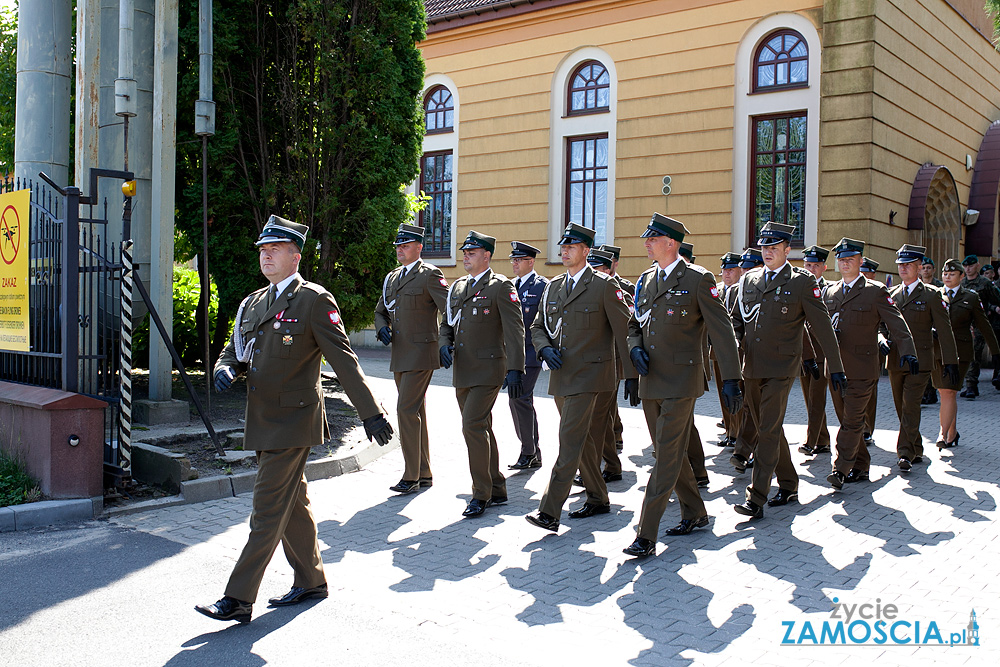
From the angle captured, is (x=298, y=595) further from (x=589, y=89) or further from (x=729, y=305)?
(x=589, y=89)

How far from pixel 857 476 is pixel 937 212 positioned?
14.6 metres

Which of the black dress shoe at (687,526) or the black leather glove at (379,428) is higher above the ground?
the black leather glove at (379,428)

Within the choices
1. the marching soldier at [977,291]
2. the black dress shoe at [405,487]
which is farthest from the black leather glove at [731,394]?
the marching soldier at [977,291]

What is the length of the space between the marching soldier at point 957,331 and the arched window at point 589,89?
1090 cm

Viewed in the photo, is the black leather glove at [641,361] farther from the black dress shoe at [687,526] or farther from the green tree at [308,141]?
the green tree at [308,141]

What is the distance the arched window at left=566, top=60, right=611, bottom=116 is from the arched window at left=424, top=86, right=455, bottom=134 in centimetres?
363

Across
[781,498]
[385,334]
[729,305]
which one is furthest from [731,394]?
[729,305]

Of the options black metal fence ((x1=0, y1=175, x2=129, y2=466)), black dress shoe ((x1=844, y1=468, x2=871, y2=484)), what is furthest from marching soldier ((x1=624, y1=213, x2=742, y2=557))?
black metal fence ((x1=0, y1=175, x2=129, y2=466))

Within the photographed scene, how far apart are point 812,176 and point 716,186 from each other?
1948mm

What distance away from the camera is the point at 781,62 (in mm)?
17781

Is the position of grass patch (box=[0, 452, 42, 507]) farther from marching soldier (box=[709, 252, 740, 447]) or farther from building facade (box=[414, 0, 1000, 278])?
building facade (box=[414, 0, 1000, 278])

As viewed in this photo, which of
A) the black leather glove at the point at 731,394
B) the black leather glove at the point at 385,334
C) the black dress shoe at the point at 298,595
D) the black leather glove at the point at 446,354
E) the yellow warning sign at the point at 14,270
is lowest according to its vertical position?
the black dress shoe at the point at 298,595

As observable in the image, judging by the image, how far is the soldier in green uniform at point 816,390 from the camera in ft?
27.3

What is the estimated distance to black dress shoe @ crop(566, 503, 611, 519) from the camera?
666cm
